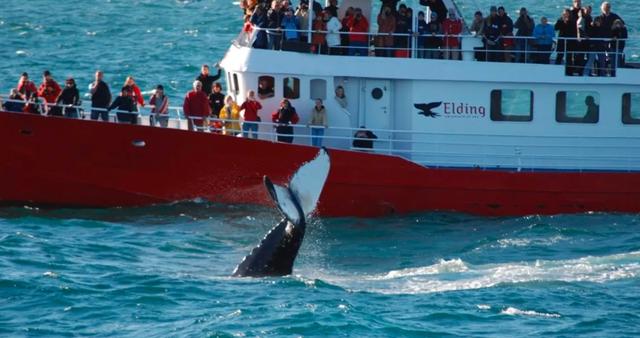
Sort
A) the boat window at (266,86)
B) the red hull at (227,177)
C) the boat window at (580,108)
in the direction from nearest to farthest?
the red hull at (227,177) < the boat window at (266,86) < the boat window at (580,108)

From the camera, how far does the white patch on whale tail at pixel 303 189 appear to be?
26.6 meters

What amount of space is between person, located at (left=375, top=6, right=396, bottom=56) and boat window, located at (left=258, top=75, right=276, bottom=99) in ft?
8.40

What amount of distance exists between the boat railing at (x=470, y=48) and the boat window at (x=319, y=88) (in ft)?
2.30

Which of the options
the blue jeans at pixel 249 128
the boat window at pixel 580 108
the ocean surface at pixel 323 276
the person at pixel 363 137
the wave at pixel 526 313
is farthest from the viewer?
the boat window at pixel 580 108

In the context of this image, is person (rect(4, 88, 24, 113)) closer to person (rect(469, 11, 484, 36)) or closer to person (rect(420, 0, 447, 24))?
person (rect(420, 0, 447, 24))

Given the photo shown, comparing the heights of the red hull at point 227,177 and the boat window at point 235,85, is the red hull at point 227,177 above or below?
below

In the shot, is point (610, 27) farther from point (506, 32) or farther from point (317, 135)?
point (317, 135)

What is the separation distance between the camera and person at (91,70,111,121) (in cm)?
3378

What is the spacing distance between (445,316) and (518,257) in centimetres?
519

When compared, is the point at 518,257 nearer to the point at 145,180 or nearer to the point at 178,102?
the point at 145,180

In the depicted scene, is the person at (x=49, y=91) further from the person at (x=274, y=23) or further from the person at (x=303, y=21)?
the person at (x=303, y=21)

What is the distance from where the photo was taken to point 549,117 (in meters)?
34.9

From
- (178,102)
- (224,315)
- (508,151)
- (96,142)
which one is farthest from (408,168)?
(178,102)

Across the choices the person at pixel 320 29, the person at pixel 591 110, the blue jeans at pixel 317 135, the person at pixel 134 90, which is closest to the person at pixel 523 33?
the person at pixel 591 110
